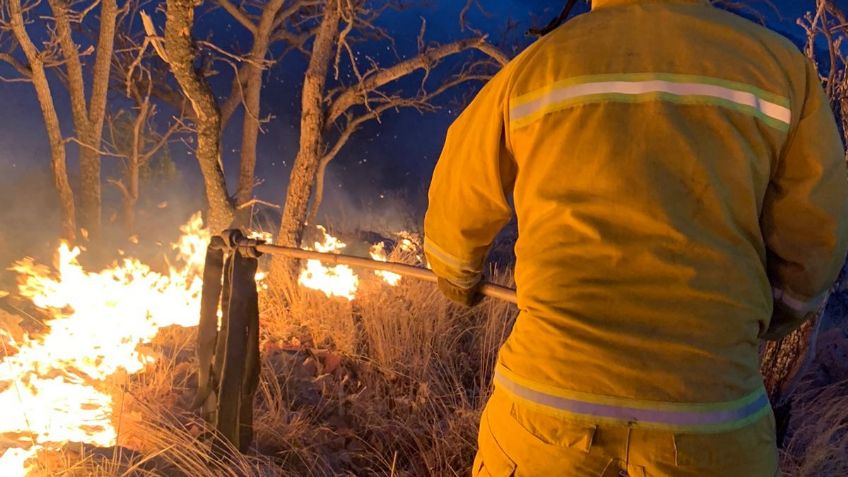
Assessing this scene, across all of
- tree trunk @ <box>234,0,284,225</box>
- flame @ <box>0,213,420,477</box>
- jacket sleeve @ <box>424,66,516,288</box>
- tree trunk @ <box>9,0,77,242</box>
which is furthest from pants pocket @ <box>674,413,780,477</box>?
tree trunk @ <box>9,0,77,242</box>

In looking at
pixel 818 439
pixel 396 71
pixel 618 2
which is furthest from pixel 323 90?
pixel 818 439

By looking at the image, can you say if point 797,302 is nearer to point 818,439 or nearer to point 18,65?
point 818,439

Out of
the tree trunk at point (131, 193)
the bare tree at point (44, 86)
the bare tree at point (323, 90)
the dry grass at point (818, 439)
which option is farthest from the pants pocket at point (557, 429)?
the tree trunk at point (131, 193)

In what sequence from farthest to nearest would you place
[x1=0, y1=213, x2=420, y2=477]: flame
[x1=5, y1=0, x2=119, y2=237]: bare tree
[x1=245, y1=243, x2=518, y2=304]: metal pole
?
1. [x1=5, y1=0, x2=119, y2=237]: bare tree
2. [x1=0, y1=213, x2=420, y2=477]: flame
3. [x1=245, y1=243, x2=518, y2=304]: metal pole

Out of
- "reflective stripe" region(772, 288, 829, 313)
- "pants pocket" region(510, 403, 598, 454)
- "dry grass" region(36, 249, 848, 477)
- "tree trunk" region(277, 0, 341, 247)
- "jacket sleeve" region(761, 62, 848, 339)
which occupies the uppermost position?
"tree trunk" region(277, 0, 341, 247)

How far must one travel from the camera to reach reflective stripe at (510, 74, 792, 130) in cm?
131

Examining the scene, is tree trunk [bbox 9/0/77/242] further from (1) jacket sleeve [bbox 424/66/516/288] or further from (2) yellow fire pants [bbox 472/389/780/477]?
(2) yellow fire pants [bbox 472/389/780/477]

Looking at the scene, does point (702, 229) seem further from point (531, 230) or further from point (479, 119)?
point (479, 119)

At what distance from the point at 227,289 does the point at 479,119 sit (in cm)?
183

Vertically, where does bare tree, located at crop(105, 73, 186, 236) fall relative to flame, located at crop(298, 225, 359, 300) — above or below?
above

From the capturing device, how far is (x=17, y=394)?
9.20 feet

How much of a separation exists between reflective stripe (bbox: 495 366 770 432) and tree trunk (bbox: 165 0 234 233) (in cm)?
425

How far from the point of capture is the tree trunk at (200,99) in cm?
445

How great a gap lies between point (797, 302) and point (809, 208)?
0.99ft
